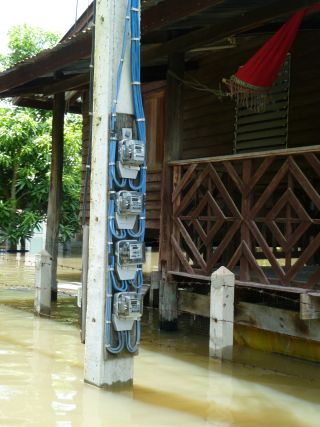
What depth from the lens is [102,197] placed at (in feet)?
19.0

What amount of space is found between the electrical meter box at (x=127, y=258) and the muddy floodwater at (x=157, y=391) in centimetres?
107

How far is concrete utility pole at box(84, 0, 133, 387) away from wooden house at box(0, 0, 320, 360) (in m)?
1.30

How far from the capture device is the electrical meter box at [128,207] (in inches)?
223

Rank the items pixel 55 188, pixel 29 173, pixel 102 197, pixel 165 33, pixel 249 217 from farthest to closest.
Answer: pixel 29 173
pixel 55 188
pixel 165 33
pixel 249 217
pixel 102 197

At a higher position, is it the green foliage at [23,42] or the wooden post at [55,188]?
the green foliage at [23,42]

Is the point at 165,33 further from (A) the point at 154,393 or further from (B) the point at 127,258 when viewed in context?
(A) the point at 154,393

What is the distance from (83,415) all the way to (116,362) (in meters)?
0.81

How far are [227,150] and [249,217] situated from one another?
3.29m

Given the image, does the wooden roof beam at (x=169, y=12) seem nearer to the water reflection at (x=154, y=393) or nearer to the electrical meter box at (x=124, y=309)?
the electrical meter box at (x=124, y=309)

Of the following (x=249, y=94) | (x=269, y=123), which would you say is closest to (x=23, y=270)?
(x=269, y=123)

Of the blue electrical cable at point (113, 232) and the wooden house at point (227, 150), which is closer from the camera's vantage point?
the blue electrical cable at point (113, 232)

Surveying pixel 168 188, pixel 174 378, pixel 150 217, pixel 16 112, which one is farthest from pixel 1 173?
pixel 174 378

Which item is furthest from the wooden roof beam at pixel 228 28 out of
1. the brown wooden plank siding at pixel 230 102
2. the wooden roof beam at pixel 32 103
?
the wooden roof beam at pixel 32 103

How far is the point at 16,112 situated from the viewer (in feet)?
75.9
